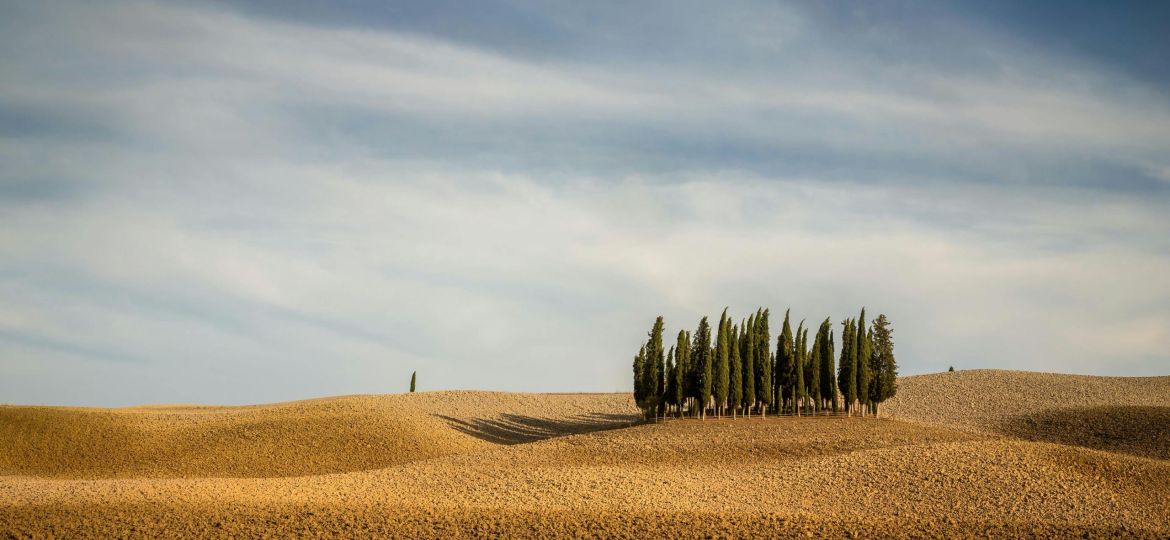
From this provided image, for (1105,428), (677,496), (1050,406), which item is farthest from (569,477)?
(1050,406)

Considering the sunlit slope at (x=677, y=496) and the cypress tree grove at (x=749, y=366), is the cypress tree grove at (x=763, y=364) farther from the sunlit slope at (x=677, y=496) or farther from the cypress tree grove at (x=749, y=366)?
the sunlit slope at (x=677, y=496)

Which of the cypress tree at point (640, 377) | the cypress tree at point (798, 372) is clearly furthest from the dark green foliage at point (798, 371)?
the cypress tree at point (640, 377)

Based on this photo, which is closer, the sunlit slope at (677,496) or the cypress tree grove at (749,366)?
the sunlit slope at (677,496)

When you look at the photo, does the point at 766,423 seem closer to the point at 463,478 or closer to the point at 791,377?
the point at 791,377

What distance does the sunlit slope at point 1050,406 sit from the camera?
120ft

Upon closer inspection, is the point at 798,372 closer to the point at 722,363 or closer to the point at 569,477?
the point at 722,363

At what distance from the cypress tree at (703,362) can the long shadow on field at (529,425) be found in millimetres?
4743

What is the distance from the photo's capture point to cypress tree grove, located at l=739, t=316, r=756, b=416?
1601 inches

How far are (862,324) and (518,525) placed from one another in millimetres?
27259

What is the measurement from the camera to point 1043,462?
82.3 feet

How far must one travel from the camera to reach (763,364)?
4088cm

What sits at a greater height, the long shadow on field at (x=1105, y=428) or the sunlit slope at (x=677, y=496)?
the long shadow on field at (x=1105, y=428)

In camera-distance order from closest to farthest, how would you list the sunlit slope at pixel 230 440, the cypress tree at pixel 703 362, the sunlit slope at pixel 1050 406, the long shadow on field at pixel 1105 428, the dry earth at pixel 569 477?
the dry earth at pixel 569 477 < the sunlit slope at pixel 230 440 < the long shadow on field at pixel 1105 428 < the sunlit slope at pixel 1050 406 < the cypress tree at pixel 703 362

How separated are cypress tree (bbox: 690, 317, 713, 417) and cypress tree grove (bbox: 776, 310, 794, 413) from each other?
362 cm
